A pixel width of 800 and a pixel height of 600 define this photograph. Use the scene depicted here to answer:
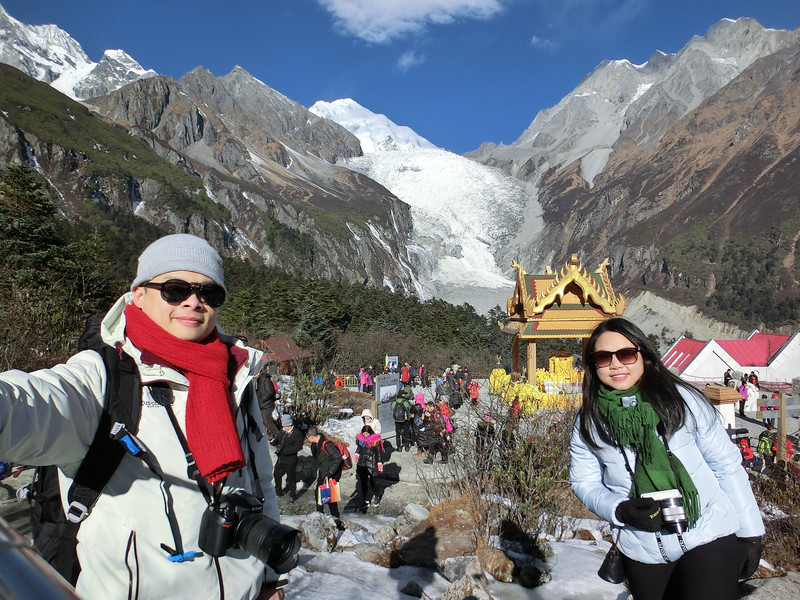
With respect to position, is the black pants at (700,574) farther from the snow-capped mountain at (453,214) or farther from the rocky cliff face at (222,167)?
the snow-capped mountain at (453,214)

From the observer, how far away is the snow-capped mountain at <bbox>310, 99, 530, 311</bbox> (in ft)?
334

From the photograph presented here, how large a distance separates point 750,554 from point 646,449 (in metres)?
0.51

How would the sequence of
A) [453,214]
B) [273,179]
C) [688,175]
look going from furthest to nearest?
[453,214]
[688,175]
[273,179]

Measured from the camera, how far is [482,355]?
29797mm

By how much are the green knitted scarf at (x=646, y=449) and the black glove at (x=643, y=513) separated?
93mm

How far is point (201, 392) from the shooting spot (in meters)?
1.33

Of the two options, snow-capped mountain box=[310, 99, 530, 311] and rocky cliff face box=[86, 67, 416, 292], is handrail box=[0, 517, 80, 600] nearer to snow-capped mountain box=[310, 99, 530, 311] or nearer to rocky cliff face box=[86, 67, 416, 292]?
rocky cliff face box=[86, 67, 416, 292]

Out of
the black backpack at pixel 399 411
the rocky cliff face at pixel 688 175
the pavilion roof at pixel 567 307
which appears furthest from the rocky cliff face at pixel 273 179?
the black backpack at pixel 399 411

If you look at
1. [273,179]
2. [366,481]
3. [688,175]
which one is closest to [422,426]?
[366,481]

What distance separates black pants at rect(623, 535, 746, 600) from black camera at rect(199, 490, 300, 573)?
1.35 meters

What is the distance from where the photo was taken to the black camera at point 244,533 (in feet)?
4.14

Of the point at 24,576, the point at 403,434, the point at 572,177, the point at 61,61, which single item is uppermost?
the point at 61,61

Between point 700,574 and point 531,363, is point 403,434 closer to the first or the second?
point 531,363

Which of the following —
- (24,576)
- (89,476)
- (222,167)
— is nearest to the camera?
(24,576)
